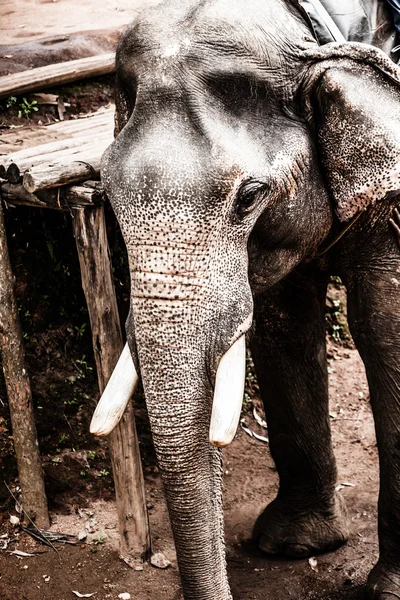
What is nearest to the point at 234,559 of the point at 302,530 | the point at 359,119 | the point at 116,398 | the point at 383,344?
the point at 302,530

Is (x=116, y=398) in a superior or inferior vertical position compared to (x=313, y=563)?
superior

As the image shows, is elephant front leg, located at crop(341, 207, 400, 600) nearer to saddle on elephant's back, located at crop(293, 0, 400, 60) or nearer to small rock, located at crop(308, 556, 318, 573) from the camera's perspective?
small rock, located at crop(308, 556, 318, 573)

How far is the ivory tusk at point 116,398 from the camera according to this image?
3057mm

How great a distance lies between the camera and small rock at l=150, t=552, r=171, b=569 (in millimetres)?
4472

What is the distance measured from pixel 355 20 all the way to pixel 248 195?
895 millimetres

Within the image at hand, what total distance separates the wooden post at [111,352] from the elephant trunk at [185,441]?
4.03 feet

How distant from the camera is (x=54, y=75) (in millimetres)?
5410

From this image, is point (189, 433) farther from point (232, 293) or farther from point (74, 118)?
point (74, 118)

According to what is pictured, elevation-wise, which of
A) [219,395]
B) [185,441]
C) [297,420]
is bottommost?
[297,420]

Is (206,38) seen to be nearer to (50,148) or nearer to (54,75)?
(50,148)

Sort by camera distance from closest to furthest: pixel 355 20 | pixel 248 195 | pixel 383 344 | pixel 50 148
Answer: pixel 248 195 < pixel 355 20 < pixel 383 344 < pixel 50 148

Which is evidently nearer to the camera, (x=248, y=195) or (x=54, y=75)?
(x=248, y=195)

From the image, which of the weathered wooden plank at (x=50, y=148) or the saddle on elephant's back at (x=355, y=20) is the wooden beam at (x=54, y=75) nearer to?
the weathered wooden plank at (x=50, y=148)

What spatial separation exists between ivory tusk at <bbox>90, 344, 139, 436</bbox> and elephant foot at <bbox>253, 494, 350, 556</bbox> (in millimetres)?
1642
